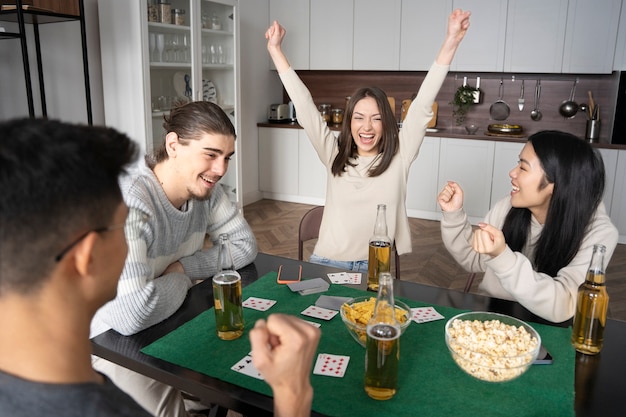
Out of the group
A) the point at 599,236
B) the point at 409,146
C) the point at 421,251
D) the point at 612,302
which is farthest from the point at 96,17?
the point at 612,302

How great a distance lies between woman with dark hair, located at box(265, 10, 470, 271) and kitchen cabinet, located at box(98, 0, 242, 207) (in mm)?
1588

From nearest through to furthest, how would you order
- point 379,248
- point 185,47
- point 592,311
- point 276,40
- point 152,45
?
point 592,311 → point 379,248 → point 276,40 → point 152,45 → point 185,47

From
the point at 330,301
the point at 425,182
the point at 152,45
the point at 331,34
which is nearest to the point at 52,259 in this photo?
the point at 330,301

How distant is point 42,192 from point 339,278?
1124mm

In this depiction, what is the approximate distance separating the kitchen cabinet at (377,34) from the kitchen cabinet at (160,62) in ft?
4.27

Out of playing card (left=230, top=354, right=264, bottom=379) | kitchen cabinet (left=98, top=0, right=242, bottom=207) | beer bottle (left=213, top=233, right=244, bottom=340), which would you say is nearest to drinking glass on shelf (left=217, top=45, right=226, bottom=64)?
kitchen cabinet (left=98, top=0, right=242, bottom=207)

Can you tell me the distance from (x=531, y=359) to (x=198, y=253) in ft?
3.59

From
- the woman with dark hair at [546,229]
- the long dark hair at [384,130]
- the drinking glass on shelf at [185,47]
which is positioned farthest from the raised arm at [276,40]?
the drinking glass on shelf at [185,47]

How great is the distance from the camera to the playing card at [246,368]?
1.15 m

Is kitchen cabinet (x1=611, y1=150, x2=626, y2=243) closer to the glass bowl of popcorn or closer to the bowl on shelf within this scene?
the bowl on shelf

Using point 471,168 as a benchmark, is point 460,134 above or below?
above

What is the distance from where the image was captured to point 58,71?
3.73 m

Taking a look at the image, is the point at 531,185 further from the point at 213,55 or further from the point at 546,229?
the point at 213,55

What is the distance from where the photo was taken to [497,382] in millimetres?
1125
